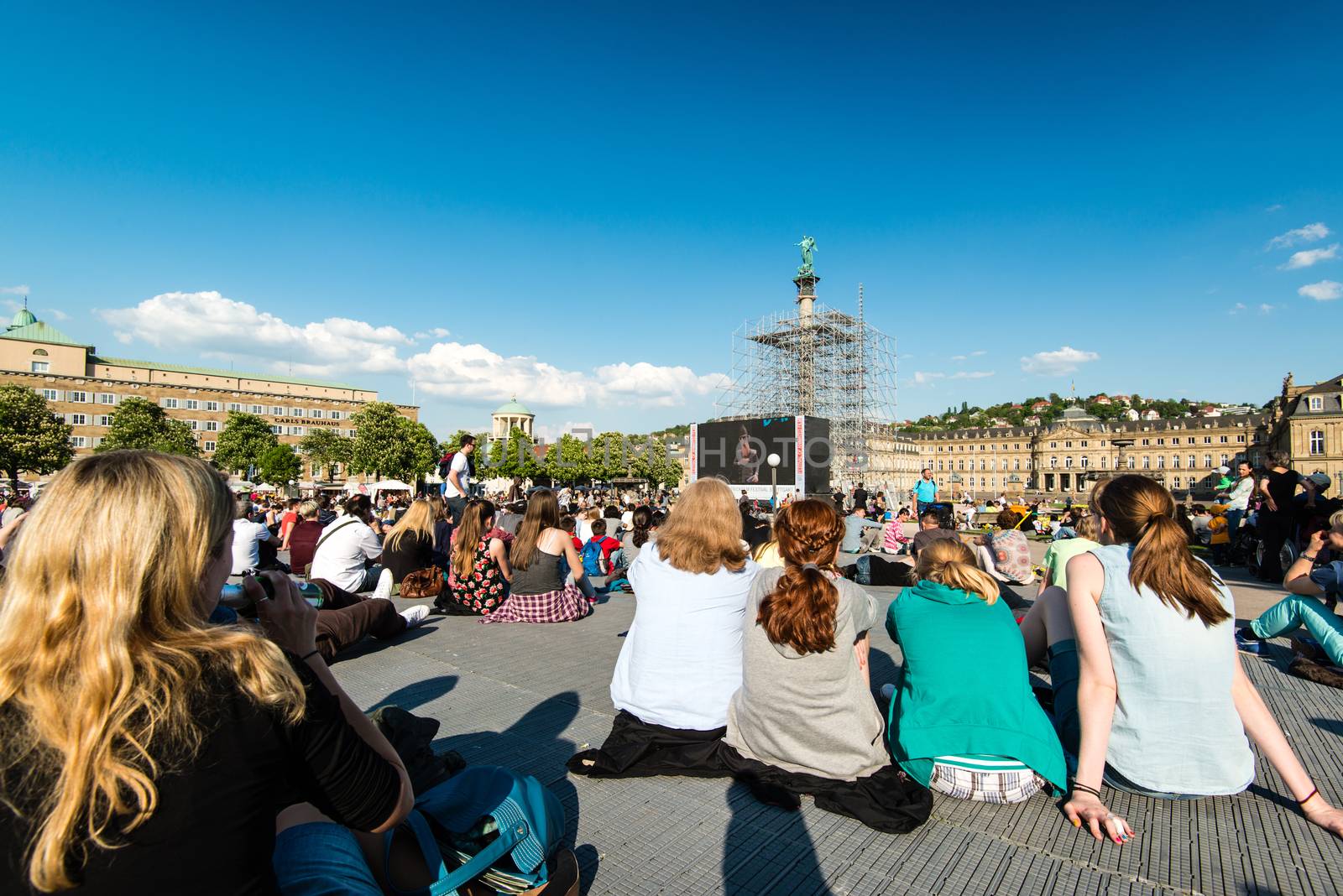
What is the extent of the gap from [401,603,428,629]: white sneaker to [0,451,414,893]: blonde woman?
5.85 m

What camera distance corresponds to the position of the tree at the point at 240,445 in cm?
6988

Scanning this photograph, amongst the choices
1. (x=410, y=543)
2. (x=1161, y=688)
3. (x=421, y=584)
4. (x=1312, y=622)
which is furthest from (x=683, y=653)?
(x=410, y=543)

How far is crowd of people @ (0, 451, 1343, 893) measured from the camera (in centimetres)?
131

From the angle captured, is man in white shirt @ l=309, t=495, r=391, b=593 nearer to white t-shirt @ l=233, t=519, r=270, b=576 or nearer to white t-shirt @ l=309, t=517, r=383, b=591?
white t-shirt @ l=309, t=517, r=383, b=591

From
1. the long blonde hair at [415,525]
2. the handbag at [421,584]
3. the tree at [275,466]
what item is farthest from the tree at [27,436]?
the handbag at [421,584]

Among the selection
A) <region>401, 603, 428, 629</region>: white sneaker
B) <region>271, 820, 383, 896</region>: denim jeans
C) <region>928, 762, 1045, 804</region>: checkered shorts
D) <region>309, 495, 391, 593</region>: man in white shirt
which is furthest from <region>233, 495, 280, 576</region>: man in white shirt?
<region>928, 762, 1045, 804</region>: checkered shorts

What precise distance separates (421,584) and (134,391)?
88487 millimetres

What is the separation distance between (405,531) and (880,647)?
5.72 metres

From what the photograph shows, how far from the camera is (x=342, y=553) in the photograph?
25.2 ft

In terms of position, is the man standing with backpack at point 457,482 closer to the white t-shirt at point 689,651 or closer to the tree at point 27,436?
the white t-shirt at point 689,651

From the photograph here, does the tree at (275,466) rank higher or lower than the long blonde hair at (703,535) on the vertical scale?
lower

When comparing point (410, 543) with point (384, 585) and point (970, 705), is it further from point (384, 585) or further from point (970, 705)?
point (970, 705)

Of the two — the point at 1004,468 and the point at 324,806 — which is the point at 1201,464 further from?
the point at 324,806

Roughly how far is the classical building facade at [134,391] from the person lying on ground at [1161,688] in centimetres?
8589
